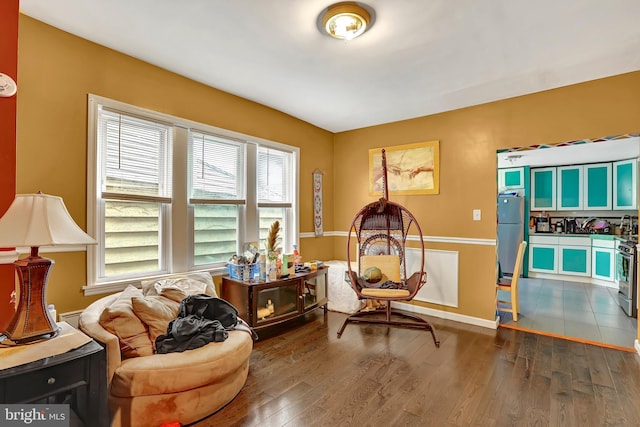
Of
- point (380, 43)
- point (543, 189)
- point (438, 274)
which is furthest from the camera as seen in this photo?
point (543, 189)

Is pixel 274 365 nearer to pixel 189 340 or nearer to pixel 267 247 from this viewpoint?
pixel 189 340

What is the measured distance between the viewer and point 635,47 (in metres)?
2.40

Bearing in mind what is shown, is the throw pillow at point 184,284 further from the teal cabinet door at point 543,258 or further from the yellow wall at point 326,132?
the teal cabinet door at point 543,258

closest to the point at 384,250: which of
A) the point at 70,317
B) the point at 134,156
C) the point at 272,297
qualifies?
the point at 272,297

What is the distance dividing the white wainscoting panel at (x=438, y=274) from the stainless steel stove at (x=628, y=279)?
207cm

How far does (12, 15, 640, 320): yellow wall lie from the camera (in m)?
2.17

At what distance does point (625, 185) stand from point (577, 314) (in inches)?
117

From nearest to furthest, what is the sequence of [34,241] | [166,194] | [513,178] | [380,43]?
[34,241]
[380,43]
[166,194]
[513,178]

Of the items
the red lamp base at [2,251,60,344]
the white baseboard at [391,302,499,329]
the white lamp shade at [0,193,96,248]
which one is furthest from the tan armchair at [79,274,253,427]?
the white baseboard at [391,302,499,329]

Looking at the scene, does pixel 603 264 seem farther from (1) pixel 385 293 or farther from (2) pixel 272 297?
(2) pixel 272 297

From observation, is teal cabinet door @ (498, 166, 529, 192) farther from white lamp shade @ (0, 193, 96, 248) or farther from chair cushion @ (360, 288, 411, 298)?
white lamp shade @ (0, 193, 96, 248)

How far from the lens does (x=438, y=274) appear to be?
3.84 m

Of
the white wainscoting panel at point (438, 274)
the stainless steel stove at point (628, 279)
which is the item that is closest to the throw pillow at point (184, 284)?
the white wainscoting panel at point (438, 274)

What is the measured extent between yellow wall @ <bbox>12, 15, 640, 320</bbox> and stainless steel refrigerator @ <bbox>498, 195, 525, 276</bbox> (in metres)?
2.78
